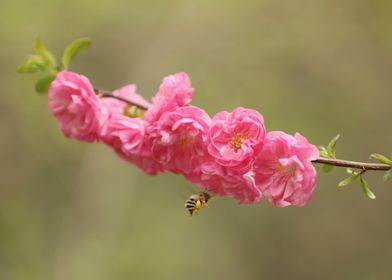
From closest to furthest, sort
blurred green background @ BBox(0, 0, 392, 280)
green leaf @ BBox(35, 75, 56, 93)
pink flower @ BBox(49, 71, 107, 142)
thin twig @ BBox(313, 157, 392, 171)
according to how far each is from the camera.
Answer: thin twig @ BBox(313, 157, 392, 171), pink flower @ BBox(49, 71, 107, 142), green leaf @ BBox(35, 75, 56, 93), blurred green background @ BBox(0, 0, 392, 280)

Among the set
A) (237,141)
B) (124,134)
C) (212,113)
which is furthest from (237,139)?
(212,113)

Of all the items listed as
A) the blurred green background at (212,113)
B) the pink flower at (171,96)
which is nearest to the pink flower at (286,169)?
the pink flower at (171,96)

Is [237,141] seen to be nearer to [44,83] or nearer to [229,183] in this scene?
[229,183]

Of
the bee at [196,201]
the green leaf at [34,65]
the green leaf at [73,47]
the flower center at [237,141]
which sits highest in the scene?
the green leaf at [73,47]

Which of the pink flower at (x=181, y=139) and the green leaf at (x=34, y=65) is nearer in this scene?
the pink flower at (x=181, y=139)

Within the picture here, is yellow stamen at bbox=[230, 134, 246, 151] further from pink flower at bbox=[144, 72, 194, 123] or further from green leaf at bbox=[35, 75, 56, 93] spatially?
green leaf at bbox=[35, 75, 56, 93]

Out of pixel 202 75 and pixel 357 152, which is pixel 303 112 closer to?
pixel 357 152

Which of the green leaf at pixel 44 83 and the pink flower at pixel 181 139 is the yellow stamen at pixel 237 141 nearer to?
the pink flower at pixel 181 139

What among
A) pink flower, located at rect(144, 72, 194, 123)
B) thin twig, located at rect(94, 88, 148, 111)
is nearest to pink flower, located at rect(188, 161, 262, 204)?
pink flower, located at rect(144, 72, 194, 123)
